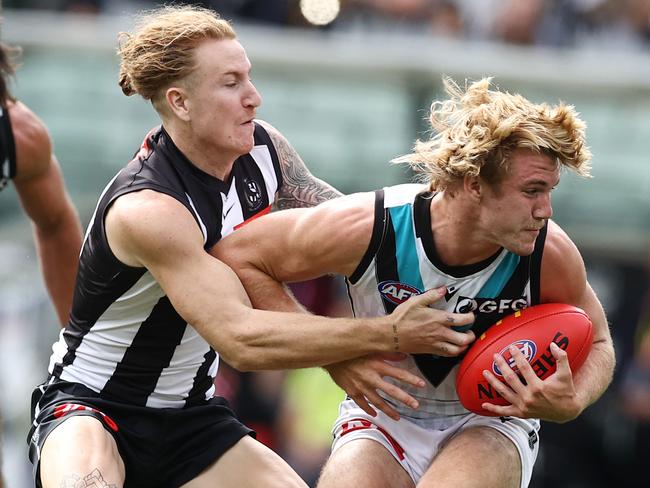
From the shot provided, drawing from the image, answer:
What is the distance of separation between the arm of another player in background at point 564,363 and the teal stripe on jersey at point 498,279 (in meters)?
0.14

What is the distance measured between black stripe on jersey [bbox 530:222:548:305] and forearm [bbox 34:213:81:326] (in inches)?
102

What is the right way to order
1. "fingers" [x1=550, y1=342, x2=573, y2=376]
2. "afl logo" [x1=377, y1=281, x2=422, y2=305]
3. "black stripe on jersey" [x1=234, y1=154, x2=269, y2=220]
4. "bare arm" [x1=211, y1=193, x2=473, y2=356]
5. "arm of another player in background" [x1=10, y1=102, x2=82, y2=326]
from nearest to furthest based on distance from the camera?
"fingers" [x1=550, y1=342, x2=573, y2=376]
"bare arm" [x1=211, y1=193, x2=473, y2=356]
"afl logo" [x1=377, y1=281, x2=422, y2=305]
"black stripe on jersey" [x1=234, y1=154, x2=269, y2=220]
"arm of another player in background" [x1=10, y1=102, x2=82, y2=326]

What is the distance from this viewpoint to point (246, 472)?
5555mm

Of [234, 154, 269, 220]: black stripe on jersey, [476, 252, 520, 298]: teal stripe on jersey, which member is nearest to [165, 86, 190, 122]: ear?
[234, 154, 269, 220]: black stripe on jersey

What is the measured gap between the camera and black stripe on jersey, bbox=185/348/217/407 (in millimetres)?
5738

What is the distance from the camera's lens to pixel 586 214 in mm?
12656

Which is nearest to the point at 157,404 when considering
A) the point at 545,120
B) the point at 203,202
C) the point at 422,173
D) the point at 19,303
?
the point at 203,202

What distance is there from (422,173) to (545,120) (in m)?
0.61

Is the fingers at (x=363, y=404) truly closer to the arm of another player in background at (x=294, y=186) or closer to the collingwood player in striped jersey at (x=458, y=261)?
the collingwood player in striped jersey at (x=458, y=261)

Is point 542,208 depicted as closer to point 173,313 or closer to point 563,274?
point 563,274

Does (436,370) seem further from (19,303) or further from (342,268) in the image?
(19,303)

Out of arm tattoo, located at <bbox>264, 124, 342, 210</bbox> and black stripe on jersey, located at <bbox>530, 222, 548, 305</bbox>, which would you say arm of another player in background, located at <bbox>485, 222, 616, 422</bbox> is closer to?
black stripe on jersey, located at <bbox>530, 222, 548, 305</bbox>

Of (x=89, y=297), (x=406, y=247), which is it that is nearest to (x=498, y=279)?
(x=406, y=247)

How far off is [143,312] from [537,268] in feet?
5.66
